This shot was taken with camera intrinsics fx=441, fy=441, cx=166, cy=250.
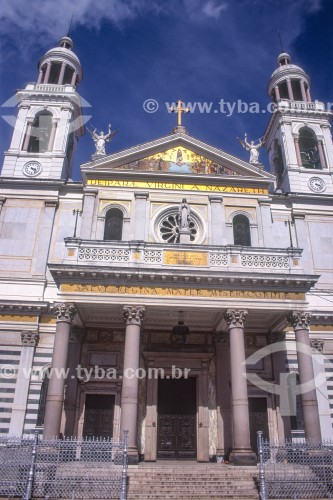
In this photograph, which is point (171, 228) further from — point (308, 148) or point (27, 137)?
point (308, 148)

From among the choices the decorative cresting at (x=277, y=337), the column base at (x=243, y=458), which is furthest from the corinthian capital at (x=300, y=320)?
the column base at (x=243, y=458)

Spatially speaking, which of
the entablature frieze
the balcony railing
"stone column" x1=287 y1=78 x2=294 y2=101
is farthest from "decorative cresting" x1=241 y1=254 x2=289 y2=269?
"stone column" x1=287 y1=78 x2=294 y2=101

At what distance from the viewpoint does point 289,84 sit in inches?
1247

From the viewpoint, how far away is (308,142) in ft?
96.8

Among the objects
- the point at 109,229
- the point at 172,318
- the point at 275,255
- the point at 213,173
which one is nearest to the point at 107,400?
the point at 172,318

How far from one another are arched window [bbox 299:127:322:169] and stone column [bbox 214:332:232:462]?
44.7 feet

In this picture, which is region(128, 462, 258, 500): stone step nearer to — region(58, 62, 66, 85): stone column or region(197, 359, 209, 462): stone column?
region(197, 359, 209, 462): stone column

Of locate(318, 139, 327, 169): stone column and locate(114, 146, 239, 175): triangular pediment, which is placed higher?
locate(318, 139, 327, 169): stone column

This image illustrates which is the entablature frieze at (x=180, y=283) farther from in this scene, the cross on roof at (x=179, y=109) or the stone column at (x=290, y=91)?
the stone column at (x=290, y=91)

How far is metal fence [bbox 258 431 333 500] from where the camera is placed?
1383 cm

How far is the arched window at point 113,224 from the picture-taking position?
23.5 meters

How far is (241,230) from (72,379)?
460 inches

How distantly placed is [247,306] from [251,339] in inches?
161

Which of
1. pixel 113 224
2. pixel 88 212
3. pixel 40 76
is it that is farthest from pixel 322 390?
pixel 40 76
